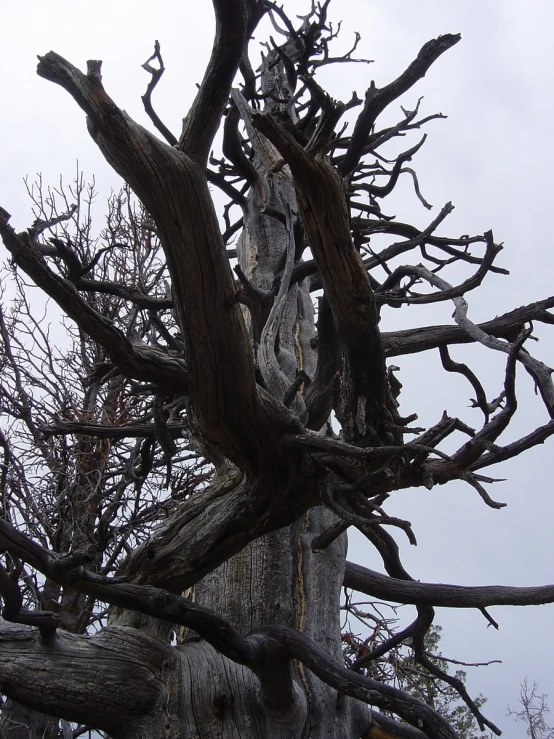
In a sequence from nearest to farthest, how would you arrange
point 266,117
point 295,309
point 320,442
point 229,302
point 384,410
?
point 266,117 < point 229,302 < point 320,442 < point 384,410 < point 295,309

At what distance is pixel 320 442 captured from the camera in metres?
2.97

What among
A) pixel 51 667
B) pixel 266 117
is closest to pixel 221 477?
pixel 51 667

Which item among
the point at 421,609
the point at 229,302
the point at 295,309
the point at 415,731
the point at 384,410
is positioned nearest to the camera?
the point at 229,302

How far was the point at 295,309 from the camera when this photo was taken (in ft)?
17.0

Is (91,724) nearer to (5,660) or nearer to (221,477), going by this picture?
(5,660)

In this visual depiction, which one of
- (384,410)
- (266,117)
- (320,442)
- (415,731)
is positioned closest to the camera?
(266,117)

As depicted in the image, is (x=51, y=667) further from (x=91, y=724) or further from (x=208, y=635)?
(x=208, y=635)

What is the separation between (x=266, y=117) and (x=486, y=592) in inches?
103

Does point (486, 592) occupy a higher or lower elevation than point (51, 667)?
higher

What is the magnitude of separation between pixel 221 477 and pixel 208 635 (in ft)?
3.33

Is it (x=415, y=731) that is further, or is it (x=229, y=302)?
(x=415, y=731)

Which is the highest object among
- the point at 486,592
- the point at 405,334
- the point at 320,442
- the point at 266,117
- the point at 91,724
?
the point at 405,334

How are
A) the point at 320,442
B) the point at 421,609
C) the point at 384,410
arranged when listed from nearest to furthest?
1. the point at 320,442
2. the point at 384,410
3. the point at 421,609

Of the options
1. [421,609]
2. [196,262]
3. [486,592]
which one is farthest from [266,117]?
[421,609]
